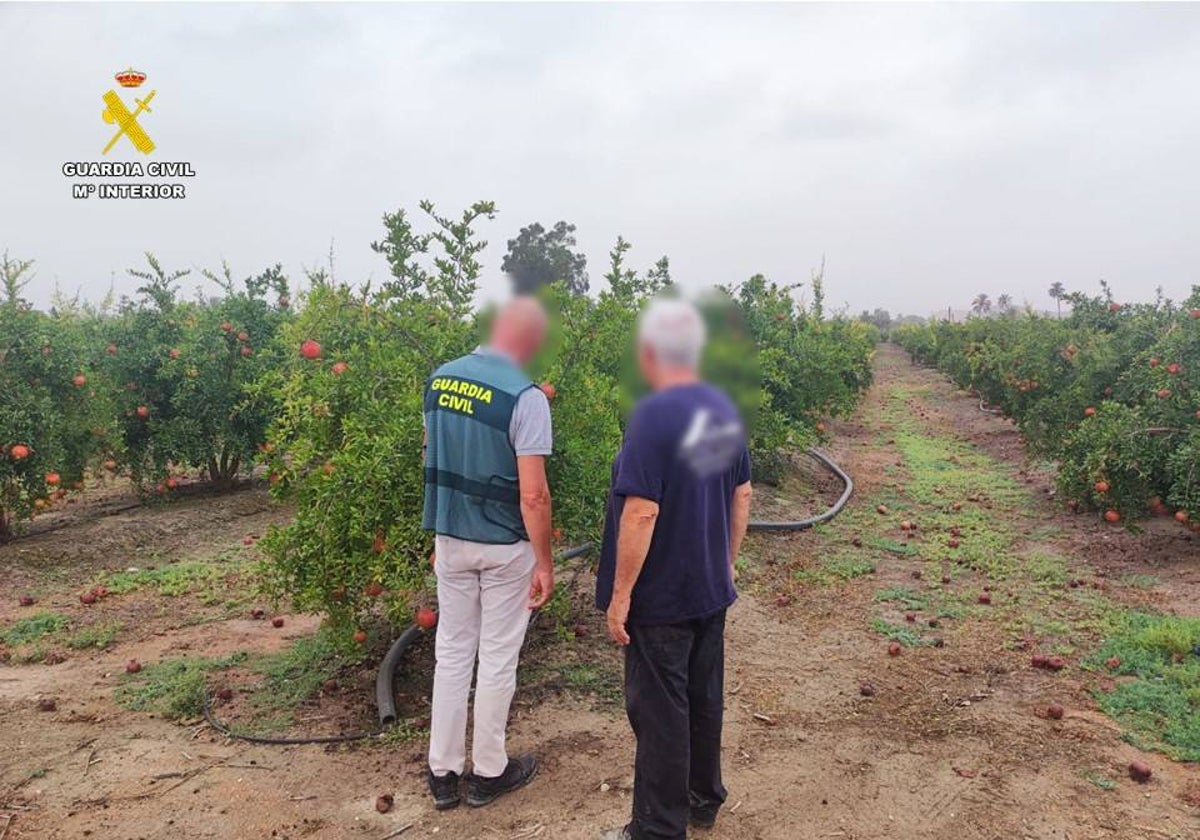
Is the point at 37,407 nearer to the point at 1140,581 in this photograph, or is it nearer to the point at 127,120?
the point at 127,120

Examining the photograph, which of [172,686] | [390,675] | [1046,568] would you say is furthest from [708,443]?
[1046,568]

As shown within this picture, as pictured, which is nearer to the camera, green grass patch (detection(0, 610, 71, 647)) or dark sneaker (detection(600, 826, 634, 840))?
dark sneaker (detection(600, 826, 634, 840))

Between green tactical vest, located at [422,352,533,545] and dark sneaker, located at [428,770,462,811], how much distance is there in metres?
0.98

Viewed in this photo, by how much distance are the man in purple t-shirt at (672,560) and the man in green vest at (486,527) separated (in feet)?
1.35

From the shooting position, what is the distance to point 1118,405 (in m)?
7.50

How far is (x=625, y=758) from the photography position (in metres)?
3.54

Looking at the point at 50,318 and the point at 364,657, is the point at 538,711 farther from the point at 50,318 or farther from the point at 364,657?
the point at 50,318

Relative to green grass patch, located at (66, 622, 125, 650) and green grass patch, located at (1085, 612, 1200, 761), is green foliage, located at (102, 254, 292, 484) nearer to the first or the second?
green grass patch, located at (66, 622, 125, 650)

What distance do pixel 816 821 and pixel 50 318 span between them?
Result: 7.96m

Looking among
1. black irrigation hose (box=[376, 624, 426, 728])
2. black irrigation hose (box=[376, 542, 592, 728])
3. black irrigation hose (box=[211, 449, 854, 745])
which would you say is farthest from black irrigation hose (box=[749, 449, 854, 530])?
black irrigation hose (box=[376, 624, 426, 728])

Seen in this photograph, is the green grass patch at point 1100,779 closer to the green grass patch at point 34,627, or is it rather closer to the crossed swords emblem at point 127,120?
the green grass patch at point 34,627

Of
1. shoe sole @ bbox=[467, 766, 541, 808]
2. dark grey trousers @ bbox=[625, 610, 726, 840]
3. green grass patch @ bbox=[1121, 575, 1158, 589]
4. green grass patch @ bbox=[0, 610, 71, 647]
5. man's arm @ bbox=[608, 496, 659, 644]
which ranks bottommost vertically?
green grass patch @ bbox=[0, 610, 71, 647]

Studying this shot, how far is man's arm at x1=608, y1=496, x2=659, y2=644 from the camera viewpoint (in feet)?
8.41

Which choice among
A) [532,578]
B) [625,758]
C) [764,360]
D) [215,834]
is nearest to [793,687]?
[625,758]
